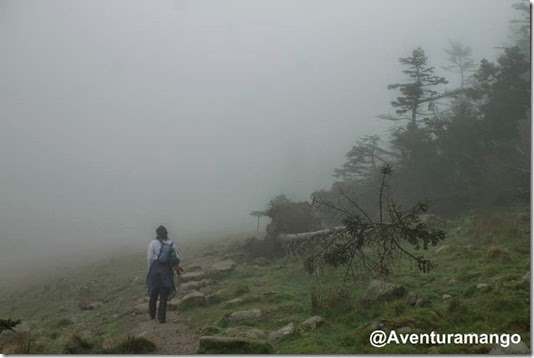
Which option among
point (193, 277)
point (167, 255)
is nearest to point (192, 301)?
point (167, 255)

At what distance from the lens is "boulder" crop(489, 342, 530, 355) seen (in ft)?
16.4

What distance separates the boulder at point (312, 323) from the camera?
6723 millimetres

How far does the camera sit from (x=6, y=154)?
6194 cm

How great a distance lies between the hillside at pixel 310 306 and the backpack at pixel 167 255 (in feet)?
4.15

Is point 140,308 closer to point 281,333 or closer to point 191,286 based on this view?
point 191,286

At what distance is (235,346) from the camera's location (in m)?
6.25

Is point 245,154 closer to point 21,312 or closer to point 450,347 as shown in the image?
point 21,312

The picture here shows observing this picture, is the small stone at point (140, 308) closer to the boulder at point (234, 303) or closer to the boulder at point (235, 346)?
the boulder at point (234, 303)

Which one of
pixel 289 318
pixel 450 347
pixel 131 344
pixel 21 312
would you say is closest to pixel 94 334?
pixel 131 344

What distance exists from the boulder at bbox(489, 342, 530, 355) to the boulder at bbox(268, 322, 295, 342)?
113 inches

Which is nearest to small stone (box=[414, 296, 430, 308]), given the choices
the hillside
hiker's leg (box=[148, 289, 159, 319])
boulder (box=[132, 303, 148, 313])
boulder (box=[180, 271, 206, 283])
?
the hillside

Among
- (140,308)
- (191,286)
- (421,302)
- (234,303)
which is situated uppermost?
(421,302)

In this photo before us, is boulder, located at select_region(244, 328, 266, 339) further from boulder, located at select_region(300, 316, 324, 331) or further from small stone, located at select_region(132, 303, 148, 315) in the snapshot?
small stone, located at select_region(132, 303, 148, 315)

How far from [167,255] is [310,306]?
10.3 ft
